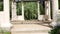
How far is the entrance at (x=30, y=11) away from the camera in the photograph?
55.6 ft

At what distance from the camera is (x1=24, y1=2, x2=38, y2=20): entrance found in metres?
16.9

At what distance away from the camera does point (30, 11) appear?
671 inches

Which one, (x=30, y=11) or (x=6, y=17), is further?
(x=30, y=11)

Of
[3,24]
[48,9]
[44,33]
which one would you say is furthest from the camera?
[48,9]

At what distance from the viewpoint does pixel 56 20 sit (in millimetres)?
10648

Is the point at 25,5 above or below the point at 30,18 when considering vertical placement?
above

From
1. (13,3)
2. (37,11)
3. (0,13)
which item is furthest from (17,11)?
(0,13)

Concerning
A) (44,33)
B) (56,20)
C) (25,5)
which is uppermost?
(25,5)

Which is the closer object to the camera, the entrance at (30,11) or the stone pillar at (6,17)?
the stone pillar at (6,17)

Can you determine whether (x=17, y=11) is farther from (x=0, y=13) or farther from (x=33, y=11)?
(x=0, y=13)

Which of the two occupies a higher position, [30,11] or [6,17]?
[30,11]

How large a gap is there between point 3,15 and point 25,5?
6843 millimetres

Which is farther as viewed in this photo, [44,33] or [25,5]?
[25,5]

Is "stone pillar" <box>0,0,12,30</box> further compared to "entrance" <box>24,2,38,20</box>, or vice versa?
"entrance" <box>24,2,38,20</box>
